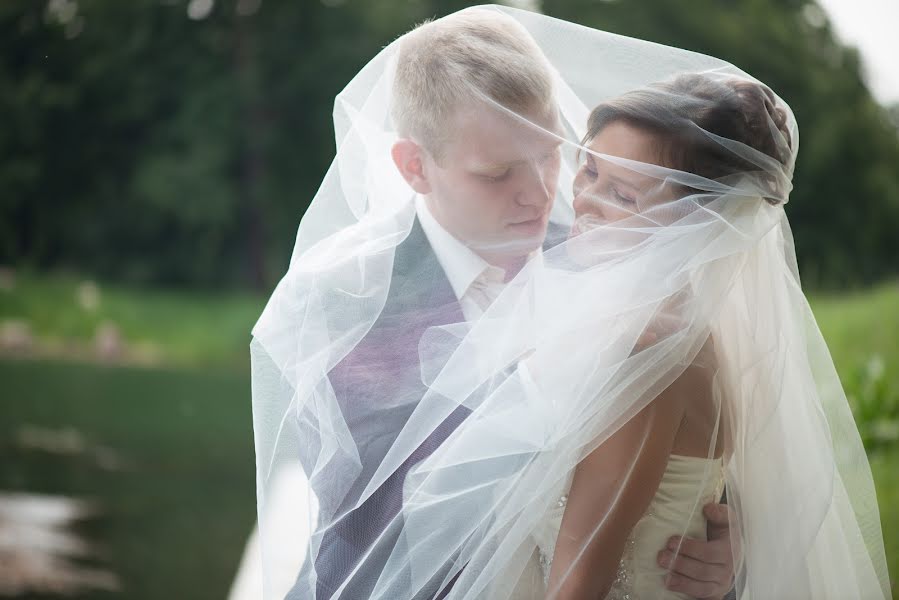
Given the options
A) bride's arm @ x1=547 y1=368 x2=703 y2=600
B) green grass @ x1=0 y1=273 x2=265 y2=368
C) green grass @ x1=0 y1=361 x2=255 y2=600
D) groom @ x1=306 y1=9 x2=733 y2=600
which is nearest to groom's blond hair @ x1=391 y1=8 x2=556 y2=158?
groom @ x1=306 y1=9 x2=733 y2=600

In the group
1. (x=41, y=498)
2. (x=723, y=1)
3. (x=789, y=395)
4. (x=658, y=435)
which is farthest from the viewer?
(x=723, y=1)

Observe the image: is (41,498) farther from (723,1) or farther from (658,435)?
(723,1)

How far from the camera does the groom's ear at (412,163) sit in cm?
197

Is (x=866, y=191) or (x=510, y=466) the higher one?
(x=510, y=466)

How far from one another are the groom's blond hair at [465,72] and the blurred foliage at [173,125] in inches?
443

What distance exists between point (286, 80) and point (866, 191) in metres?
7.59

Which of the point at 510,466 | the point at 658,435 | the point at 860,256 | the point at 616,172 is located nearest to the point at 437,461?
the point at 510,466

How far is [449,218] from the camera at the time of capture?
1938 millimetres

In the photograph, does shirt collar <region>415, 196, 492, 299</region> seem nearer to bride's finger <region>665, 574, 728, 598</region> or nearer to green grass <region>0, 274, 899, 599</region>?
bride's finger <region>665, 574, 728, 598</region>

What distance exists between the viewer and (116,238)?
13742 mm

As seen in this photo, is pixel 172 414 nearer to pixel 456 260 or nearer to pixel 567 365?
pixel 456 260

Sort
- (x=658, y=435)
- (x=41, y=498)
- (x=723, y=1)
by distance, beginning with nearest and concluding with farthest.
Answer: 1. (x=658, y=435)
2. (x=41, y=498)
3. (x=723, y=1)

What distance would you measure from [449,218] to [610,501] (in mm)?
632

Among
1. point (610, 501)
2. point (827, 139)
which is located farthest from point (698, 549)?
point (827, 139)
